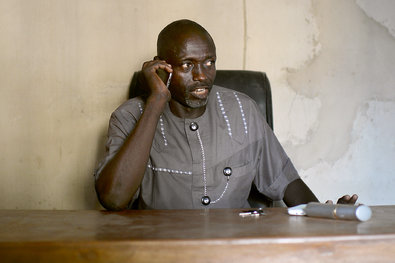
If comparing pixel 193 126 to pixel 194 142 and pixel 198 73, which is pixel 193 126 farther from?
pixel 198 73

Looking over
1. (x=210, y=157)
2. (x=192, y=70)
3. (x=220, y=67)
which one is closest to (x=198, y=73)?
(x=192, y=70)

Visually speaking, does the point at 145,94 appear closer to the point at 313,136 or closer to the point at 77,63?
the point at 77,63

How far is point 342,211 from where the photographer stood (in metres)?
1.13

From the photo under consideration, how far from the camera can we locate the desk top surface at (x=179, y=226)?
94 centimetres

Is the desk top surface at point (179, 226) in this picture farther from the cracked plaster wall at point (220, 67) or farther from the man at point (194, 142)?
the cracked plaster wall at point (220, 67)

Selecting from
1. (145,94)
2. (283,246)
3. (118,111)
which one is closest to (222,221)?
(283,246)

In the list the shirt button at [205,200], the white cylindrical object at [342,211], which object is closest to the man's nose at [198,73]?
the shirt button at [205,200]

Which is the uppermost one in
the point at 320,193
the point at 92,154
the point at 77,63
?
the point at 77,63

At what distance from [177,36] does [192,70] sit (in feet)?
0.46

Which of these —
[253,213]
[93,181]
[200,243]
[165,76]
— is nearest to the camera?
[200,243]

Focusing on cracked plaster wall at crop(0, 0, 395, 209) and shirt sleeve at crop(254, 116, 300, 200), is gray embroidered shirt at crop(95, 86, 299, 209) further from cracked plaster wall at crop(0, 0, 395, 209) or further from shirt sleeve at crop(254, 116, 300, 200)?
cracked plaster wall at crop(0, 0, 395, 209)

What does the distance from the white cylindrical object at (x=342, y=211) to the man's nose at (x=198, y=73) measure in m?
0.71

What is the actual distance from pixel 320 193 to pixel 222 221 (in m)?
1.41

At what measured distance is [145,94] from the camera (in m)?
1.94
